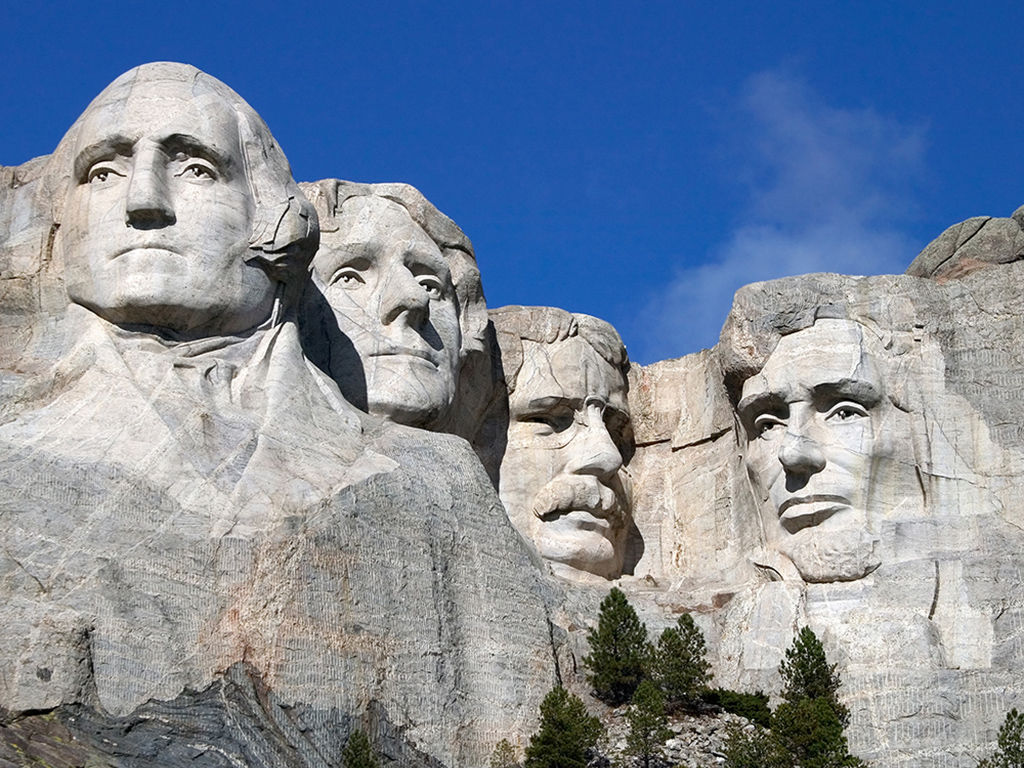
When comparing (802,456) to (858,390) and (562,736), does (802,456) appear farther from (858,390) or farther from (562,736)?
(562,736)

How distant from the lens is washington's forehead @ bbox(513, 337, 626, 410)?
22922mm

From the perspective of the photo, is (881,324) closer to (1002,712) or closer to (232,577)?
Answer: (1002,712)

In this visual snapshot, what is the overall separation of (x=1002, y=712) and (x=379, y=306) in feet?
17.8

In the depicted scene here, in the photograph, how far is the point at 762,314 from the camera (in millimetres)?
22188

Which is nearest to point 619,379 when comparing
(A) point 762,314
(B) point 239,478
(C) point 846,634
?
(A) point 762,314

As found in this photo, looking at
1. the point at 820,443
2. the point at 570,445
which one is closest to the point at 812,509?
the point at 820,443

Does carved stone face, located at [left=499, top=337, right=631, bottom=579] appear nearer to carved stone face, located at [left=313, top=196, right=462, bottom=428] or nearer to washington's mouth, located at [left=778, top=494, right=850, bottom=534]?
carved stone face, located at [left=313, top=196, right=462, bottom=428]

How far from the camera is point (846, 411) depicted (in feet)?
71.1

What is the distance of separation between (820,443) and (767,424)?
56 centimetres

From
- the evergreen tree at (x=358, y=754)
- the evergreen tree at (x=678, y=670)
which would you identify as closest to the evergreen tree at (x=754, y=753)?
the evergreen tree at (x=678, y=670)

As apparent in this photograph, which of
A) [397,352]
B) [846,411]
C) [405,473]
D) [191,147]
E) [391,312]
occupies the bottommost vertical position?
[405,473]

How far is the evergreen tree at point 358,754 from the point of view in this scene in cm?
1777

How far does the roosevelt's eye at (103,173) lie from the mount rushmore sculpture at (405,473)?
1.6 inches

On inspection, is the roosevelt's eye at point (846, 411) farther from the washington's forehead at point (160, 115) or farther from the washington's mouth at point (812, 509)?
the washington's forehead at point (160, 115)
